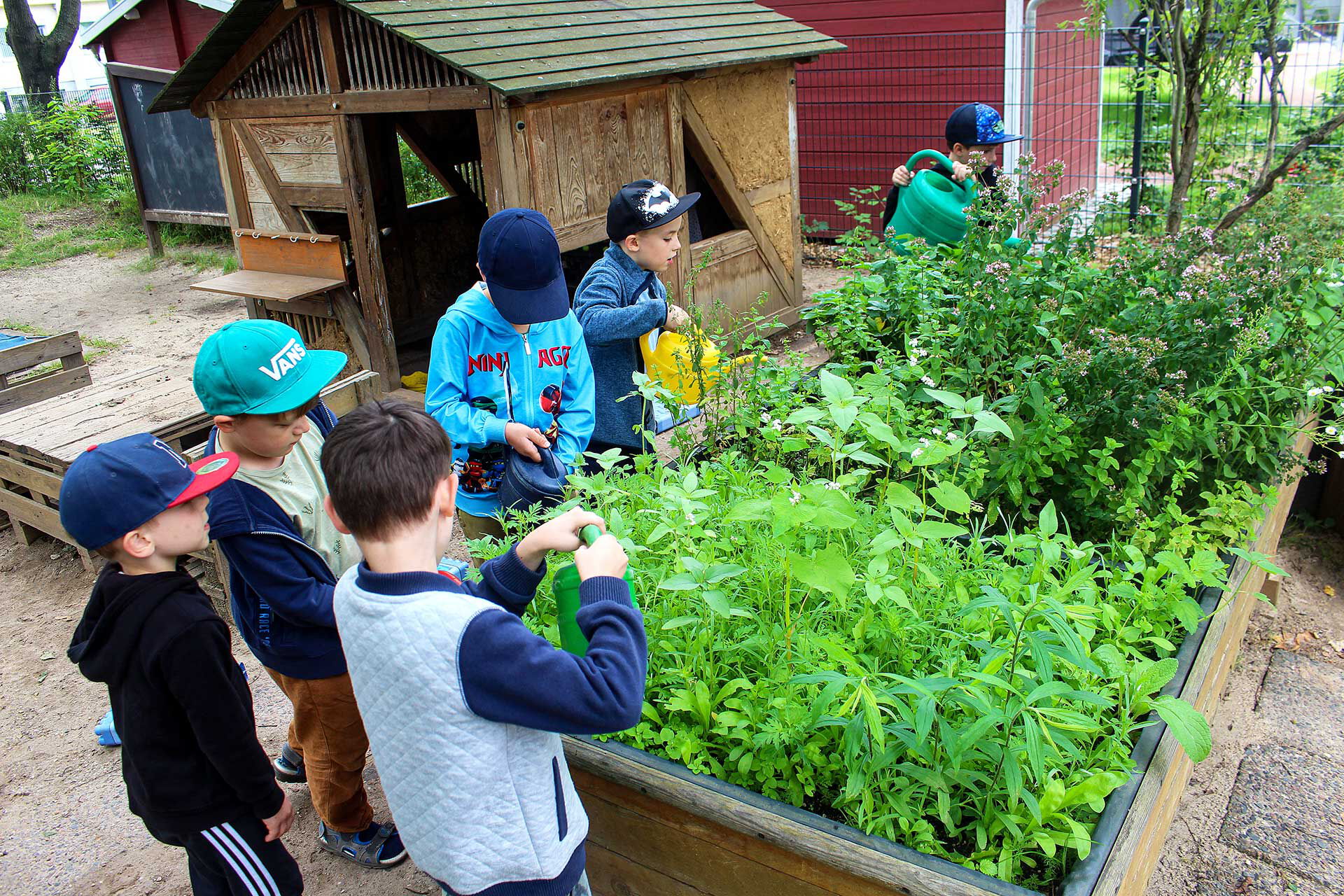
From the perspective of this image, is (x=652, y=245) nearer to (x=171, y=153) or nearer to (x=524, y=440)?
(x=524, y=440)

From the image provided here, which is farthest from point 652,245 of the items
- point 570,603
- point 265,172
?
point 265,172

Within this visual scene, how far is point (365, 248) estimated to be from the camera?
5.81 metres

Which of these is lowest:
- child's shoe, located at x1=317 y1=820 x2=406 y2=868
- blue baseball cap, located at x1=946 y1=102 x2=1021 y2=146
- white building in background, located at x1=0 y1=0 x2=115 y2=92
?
child's shoe, located at x1=317 y1=820 x2=406 y2=868

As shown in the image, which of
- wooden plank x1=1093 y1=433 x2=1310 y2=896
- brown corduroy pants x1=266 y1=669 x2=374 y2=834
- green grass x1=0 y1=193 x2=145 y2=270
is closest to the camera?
wooden plank x1=1093 y1=433 x2=1310 y2=896

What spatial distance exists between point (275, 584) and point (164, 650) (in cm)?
34

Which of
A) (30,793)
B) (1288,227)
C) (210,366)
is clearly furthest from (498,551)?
(1288,227)

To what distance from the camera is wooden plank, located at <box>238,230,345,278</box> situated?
5.99 m

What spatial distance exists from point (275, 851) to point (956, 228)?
417 centimetres

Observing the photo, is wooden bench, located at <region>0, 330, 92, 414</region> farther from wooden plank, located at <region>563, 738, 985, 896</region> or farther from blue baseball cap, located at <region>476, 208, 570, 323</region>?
wooden plank, located at <region>563, 738, 985, 896</region>

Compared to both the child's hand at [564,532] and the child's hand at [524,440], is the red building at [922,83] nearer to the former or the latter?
the child's hand at [524,440]

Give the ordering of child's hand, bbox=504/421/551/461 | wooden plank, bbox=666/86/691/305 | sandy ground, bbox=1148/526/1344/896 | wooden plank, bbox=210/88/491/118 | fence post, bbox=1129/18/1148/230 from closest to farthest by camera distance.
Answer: sandy ground, bbox=1148/526/1344/896 < child's hand, bbox=504/421/551/461 < wooden plank, bbox=210/88/491/118 < wooden plank, bbox=666/86/691/305 < fence post, bbox=1129/18/1148/230

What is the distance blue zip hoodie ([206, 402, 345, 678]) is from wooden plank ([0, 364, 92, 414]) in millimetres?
4544

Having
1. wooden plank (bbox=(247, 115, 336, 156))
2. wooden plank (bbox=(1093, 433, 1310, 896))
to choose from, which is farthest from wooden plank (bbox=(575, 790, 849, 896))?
wooden plank (bbox=(247, 115, 336, 156))

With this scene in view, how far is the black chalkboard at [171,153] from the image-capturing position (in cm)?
1176
